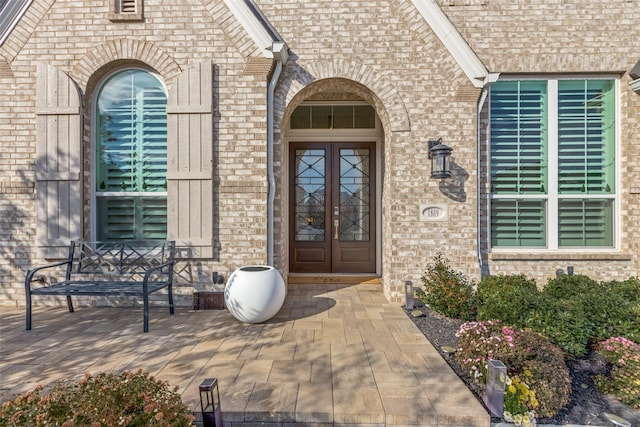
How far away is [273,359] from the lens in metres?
2.90

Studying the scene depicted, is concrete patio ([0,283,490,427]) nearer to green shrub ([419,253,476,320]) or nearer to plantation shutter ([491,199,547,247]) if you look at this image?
green shrub ([419,253,476,320])

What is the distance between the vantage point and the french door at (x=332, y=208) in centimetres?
623

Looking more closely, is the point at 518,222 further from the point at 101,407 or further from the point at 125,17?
the point at 125,17

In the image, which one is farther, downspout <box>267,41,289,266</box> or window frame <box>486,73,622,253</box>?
window frame <box>486,73,622,253</box>

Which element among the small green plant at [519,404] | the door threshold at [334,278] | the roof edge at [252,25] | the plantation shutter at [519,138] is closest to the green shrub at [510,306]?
the small green plant at [519,404]

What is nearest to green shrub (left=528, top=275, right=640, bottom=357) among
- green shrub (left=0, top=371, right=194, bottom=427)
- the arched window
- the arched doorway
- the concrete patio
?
the concrete patio

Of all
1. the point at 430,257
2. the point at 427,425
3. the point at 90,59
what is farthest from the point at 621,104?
the point at 90,59

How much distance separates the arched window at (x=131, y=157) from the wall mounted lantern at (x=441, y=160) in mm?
3786

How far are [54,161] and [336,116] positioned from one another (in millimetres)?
4434

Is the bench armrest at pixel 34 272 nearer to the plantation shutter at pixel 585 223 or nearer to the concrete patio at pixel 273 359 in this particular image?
the concrete patio at pixel 273 359

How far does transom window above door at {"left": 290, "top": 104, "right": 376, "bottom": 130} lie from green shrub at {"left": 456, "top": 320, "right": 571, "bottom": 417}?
424cm

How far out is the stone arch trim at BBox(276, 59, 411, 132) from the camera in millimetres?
4586

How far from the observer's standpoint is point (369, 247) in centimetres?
623

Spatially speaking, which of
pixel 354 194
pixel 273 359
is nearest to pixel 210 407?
pixel 273 359
